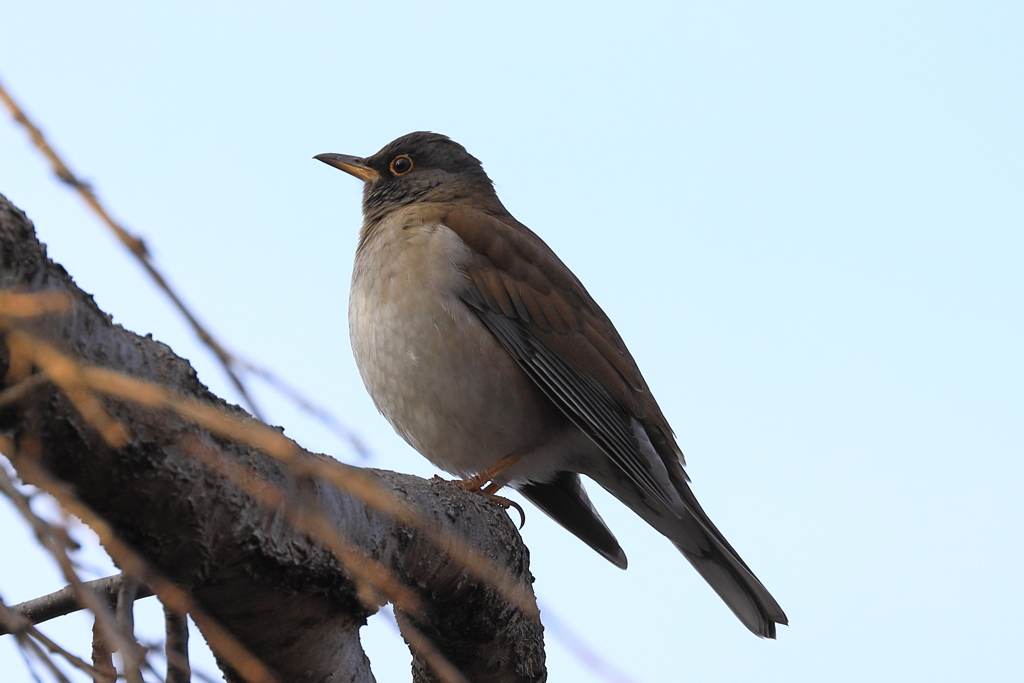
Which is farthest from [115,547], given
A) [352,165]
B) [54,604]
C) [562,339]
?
[352,165]

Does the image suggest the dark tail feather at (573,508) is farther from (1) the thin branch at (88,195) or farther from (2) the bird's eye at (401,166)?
(1) the thin branch at (88,195)

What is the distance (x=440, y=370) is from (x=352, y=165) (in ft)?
7.23

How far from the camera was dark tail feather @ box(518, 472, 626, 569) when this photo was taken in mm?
5105

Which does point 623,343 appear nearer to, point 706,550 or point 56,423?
point 706,550

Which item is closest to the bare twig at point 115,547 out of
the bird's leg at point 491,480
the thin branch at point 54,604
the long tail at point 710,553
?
the thin branch at point 54,604

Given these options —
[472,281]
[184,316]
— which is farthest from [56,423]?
[472,281]

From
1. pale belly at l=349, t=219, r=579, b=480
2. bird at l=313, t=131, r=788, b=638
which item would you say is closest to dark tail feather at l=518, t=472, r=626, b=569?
bird at l=313, t=131, r=788, b=638

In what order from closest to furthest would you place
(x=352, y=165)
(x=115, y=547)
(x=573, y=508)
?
1. (x=115, y=547)
2. (x=573, y=508)
3. (x=352, y=165)

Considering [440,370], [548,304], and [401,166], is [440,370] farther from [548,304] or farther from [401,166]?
[401,166]

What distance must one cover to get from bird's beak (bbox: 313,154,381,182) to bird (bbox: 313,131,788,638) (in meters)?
0.77

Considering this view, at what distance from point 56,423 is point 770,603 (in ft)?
13.6

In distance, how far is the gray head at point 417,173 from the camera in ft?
19.7

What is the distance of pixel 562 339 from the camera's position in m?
5.08

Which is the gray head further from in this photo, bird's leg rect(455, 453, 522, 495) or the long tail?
the long tail
